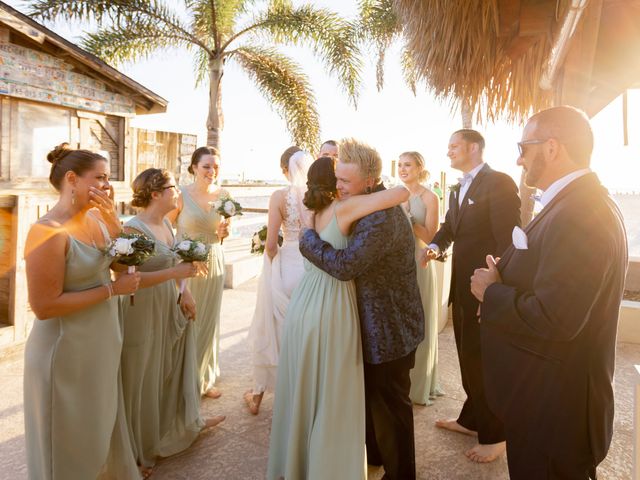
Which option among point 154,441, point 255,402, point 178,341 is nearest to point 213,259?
point 178,341

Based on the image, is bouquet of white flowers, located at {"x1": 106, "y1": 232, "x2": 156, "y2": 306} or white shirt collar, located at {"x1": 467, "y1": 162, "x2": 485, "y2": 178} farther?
white shirt collar, located at {"x1": 467, "y1": 162, "x2": 485, "y2": 178}

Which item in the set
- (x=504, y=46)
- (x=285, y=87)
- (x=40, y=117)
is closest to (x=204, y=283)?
(x=504, y=46)

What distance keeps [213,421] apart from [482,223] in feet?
9.15

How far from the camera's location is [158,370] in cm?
314

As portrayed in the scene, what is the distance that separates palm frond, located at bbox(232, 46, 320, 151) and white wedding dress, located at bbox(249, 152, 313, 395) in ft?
29.1

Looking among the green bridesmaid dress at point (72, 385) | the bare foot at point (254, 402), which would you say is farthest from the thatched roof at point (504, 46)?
the bare foot at point (254, 402)

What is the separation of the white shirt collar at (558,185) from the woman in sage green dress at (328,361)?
72 cm

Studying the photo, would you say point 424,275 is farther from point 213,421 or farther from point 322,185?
point 213,421

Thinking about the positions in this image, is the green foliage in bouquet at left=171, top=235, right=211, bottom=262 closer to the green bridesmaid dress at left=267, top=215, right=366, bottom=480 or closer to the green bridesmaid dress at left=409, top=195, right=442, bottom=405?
the green bridesmaid dress at left=267, top=215, right=366, bottom=480

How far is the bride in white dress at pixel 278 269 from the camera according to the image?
3.97m

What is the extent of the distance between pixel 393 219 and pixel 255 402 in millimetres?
2433

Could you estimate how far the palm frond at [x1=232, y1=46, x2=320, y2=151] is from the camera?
12.5 metres

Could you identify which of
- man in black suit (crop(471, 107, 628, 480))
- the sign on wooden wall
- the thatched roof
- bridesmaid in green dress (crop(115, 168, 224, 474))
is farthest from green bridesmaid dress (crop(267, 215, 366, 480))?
the sign on wooden wall

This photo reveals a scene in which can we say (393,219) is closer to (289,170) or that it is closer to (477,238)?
(477,238)
